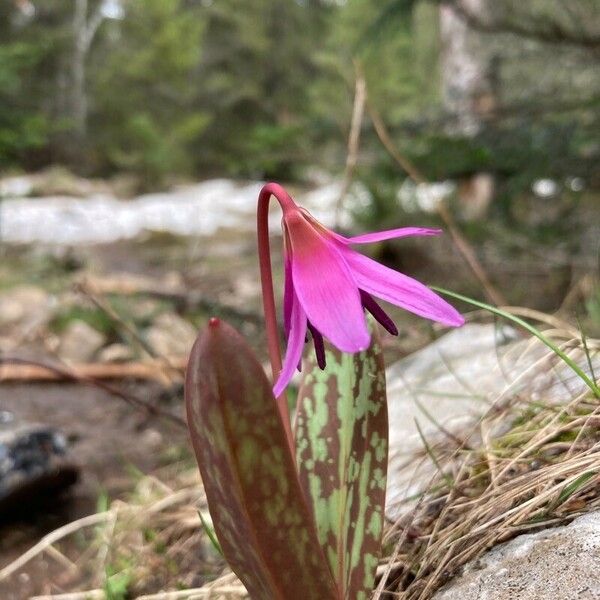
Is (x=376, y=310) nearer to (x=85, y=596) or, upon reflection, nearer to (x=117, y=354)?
(x=85, y=596)

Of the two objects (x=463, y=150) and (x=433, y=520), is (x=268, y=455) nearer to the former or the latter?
(x=433, y=520)

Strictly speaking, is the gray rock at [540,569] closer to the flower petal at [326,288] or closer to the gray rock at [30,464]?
the flower petal at [326,288]

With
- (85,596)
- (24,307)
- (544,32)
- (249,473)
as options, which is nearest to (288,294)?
(249,473)

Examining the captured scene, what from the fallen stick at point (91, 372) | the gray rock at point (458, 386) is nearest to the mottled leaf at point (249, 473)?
the gray rock at point (458, 386)

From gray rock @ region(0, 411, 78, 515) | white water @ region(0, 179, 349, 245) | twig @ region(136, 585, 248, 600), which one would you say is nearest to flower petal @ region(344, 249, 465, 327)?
twig @ region(136, 585, 248, 600)

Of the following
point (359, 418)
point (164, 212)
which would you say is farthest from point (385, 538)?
point (164, 212)

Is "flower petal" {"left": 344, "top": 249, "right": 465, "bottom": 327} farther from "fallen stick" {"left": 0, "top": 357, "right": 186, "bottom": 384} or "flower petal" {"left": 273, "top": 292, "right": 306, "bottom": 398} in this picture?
"fallen stick" {"left": 0, "top": 357, "right": 186, "bottom": 384}
